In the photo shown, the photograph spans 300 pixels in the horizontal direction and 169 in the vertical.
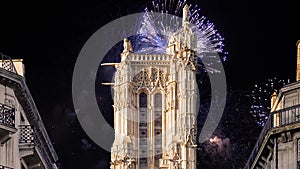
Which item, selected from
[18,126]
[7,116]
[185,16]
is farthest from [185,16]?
[7,116]

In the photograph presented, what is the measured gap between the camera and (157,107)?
620ft

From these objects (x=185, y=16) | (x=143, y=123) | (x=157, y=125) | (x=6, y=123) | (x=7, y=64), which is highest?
(x=185, y=16)

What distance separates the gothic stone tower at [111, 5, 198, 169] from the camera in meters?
181

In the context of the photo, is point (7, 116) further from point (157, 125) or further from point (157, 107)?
point (157, 125)

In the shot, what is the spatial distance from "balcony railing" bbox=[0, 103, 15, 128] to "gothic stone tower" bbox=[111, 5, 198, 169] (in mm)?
113710

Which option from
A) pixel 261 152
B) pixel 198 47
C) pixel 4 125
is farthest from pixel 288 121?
pixel 198 47

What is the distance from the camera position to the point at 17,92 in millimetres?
68500

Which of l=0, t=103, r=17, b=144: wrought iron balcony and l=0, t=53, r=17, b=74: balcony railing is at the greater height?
l=0, t=53, r=17, b=74: balcony railing

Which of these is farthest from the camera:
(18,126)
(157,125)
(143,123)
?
(157,125)

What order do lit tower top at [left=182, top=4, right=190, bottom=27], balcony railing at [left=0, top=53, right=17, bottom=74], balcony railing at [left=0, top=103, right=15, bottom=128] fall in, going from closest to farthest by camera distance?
balcony railing at [left=0, top=103, right=15, bottom=128]
balcony railing at [left=0, top=53, right=17, bottom=74]
lit tower top at [left=182, top=4, right=190, bottom=27]

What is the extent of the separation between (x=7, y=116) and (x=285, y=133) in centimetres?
1146

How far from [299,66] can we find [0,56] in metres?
13.5

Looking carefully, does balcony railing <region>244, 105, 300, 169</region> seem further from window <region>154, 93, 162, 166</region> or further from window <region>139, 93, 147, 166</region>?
window <region>139, 93, 147, 166</region>

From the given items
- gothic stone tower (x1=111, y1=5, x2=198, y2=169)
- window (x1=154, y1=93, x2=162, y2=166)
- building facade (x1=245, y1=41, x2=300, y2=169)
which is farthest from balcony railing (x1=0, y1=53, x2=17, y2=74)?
window (x1=154, y1=93, x2=162, y2=166)
